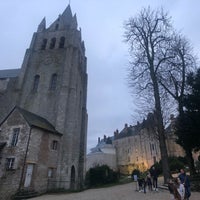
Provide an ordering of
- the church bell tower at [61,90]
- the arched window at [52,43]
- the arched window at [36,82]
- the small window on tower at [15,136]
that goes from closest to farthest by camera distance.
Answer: the small window on tower at [15,136]
the church bell tower at [61,90]
the arched window at [36,82]
the arched window at [52,43]

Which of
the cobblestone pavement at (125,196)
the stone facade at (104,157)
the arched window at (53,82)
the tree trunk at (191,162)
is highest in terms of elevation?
the arched window at (53,82)

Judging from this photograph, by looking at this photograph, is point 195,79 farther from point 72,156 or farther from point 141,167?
point 141,167

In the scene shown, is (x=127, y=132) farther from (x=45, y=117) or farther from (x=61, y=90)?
(x=45, y=117)

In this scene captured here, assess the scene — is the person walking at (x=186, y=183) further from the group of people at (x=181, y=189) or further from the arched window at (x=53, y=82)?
the arched window at (x=53, y=82)

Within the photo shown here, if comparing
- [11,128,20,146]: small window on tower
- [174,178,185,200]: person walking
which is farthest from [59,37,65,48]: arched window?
[174,178,185,200]: person walking

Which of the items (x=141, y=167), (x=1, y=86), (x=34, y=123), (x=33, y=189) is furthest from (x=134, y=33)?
A: (x=141, y=167)

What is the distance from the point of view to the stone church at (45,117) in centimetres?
1789

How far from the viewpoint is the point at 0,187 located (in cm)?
1681

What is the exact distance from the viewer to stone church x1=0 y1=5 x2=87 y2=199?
58.7ft

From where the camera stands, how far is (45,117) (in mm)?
24734

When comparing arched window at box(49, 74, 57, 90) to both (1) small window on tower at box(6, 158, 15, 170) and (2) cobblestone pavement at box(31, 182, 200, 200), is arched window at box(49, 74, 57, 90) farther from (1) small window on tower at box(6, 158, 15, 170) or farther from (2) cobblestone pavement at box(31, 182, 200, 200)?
(2) cobblestone pavement at box(31, 182, 200, 200)

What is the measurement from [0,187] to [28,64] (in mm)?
18602

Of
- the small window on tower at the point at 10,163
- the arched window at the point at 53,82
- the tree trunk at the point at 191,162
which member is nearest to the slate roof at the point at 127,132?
the arched window at the point at 53,82

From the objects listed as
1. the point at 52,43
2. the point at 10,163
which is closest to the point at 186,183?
the point at 10,163
